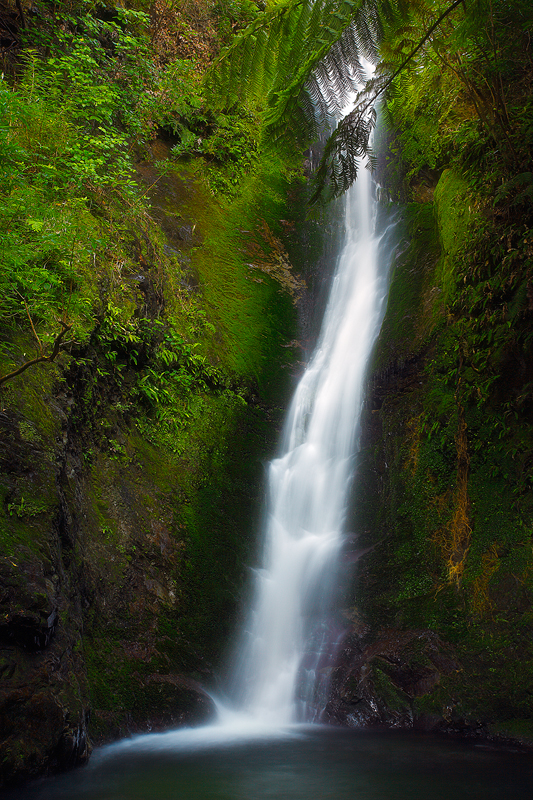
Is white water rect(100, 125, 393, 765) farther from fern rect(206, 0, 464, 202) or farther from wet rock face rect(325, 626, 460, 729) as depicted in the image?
fern rect(206, 0, 464, 202)

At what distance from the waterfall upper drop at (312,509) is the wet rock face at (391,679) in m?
0.28

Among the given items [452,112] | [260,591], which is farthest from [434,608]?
[452,112]

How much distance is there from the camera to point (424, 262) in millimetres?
10016

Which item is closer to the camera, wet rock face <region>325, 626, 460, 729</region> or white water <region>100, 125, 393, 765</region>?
wet rock face <region>325, 626, 460, 729</region>

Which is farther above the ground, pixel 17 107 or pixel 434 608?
pixel 17 107

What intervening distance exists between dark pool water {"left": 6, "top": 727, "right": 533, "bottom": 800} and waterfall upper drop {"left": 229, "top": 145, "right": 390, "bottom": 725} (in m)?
1.01

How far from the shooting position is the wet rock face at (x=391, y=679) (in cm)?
592

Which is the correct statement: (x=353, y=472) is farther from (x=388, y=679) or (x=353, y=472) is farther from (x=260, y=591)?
(x=388, y=679)

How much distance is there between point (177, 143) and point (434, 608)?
12.5 metres

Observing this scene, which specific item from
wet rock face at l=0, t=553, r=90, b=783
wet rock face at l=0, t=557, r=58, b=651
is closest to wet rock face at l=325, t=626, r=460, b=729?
wet rock face at l=0, t=553, r=90, b=783

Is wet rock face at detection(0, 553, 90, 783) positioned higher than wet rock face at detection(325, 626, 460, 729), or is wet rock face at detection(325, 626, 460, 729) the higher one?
wet rock face at detection(0, 553, 90, 783)

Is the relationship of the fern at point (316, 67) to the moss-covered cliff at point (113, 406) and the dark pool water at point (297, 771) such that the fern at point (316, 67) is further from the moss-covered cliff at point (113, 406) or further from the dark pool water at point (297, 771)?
the dark pool water at point (297, 771)

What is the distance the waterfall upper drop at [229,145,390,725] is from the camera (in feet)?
21.5

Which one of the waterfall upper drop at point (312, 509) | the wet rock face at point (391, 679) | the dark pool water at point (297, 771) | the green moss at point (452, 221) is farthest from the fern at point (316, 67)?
the waterfall upper drop at point (312, 509)
